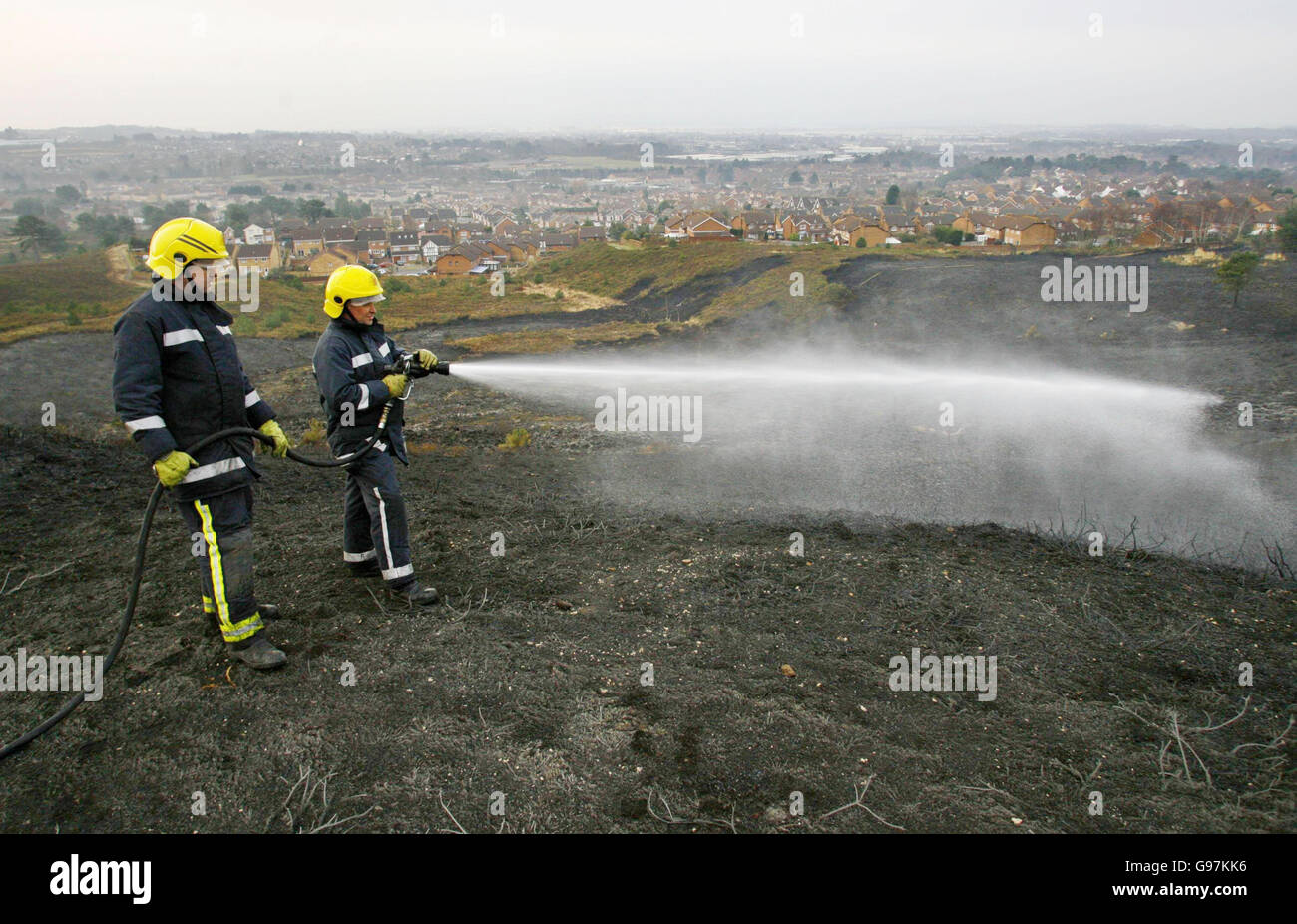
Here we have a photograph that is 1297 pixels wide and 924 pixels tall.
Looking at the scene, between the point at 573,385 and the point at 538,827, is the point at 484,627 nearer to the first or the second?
the point at 538,827

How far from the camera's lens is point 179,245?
4.12m

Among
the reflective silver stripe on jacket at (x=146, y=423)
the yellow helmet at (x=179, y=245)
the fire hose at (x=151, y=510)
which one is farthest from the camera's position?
the yellow helmet at (x=179, y=245)

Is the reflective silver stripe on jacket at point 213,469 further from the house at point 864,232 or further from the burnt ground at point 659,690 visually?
the house at point 864,232

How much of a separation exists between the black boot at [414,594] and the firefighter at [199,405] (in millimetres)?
987

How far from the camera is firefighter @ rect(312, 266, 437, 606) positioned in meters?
4.96

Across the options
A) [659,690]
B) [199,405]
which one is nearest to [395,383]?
[199,405]

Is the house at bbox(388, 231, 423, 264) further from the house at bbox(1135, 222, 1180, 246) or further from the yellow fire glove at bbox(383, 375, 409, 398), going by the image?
the yellow fire glove at bbox(383, 375, 409, 398)

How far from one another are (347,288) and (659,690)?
11.0 feet

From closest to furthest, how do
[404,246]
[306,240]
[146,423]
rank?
[146,423], [306,240], [404,246]

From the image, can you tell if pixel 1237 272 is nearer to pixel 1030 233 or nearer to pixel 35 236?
pixel 1030 233

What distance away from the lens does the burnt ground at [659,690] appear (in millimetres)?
3465

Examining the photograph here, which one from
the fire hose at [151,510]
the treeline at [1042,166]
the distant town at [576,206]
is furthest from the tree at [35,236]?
the treeline at [1042,166]

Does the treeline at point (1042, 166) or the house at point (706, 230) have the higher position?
the treeline at point (1042, 166)

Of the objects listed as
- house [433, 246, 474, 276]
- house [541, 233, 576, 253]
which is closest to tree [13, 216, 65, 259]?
house [433, 246, 474, 276]
